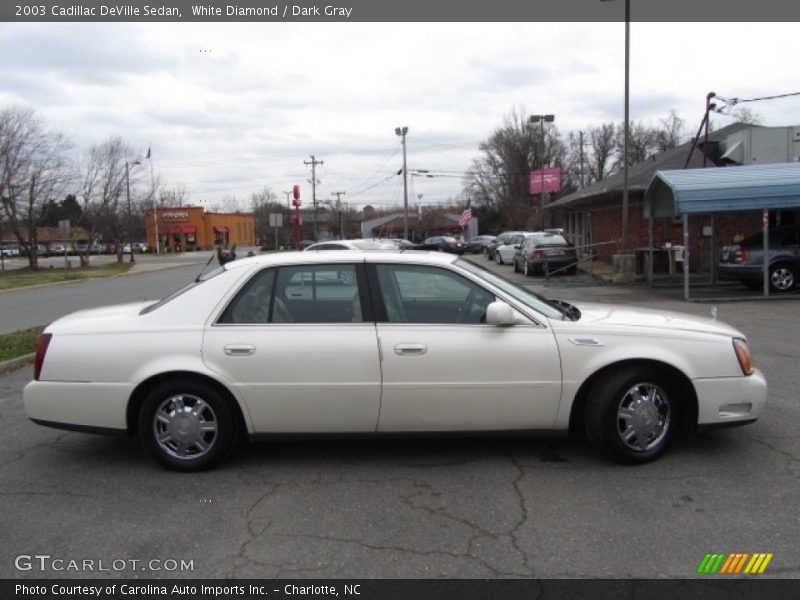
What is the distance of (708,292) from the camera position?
53.9 feet

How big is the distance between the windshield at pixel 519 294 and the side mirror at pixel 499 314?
0.27 meters

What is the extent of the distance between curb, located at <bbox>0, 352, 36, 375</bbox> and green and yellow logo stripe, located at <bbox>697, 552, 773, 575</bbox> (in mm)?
8062

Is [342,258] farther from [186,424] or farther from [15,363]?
[15,363]

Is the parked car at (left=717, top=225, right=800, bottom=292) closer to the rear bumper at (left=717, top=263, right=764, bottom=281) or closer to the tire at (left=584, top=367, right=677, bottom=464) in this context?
the rear bumper at (left=717, top=263, right=764, bottom=281)

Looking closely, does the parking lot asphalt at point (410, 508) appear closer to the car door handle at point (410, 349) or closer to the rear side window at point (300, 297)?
the car door handle at point (410, 349)

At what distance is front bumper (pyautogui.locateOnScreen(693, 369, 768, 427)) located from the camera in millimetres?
4480

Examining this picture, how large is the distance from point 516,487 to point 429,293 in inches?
57.5

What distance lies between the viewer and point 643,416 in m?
4.47

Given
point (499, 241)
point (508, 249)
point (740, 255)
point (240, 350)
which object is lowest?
point (240, 350)

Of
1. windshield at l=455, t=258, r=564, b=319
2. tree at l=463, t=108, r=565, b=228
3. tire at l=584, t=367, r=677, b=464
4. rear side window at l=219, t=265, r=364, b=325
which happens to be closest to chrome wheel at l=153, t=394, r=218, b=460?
rear side window at l=219, t=265, r=364, b=325

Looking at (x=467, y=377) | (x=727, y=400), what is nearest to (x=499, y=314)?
(x=467, y=377)

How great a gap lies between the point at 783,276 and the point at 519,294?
13.0 m
